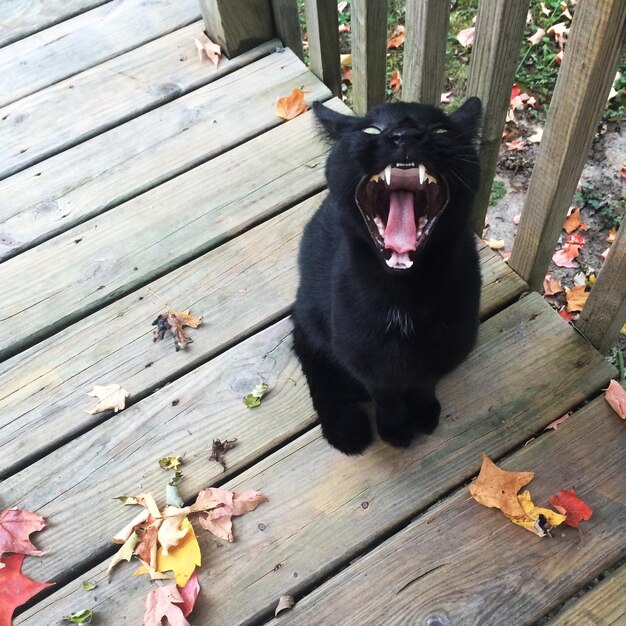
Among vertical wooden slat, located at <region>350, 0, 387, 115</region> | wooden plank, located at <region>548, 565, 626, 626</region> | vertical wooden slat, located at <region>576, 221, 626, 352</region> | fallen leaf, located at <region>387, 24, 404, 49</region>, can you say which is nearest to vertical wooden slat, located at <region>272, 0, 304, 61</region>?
vertical wooden slat, located at <region>350, 0, 387, 115</region>

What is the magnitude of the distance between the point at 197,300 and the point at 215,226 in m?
0.27

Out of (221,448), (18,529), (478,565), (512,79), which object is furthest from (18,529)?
(512,79)

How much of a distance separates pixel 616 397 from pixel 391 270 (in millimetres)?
782

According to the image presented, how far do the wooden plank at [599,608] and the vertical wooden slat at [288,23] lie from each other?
6.43ft

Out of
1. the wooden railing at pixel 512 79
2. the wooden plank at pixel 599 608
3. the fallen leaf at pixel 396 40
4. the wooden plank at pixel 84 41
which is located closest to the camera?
the wooden railing at pixel 512 79

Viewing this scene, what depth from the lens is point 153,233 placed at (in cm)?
201

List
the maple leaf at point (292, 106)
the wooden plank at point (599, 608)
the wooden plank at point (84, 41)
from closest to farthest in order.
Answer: the wooden plank at point (599, 608) → the maple leaf at point (292, 106) → the wooden plank at point (84, 41)

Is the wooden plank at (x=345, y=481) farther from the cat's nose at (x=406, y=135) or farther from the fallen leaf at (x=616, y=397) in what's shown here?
the cat's nose at (x=406, y=135)

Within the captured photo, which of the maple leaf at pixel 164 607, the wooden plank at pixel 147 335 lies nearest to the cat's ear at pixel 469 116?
the wooden plank at pixel 147 335

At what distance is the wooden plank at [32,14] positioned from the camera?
2537 mm

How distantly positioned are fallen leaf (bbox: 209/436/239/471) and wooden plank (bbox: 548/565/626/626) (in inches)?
32.2

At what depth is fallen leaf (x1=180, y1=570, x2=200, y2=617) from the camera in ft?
4.65

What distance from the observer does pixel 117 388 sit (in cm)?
174

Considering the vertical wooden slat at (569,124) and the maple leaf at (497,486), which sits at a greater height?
the vertical wooden slat at (569,124)
